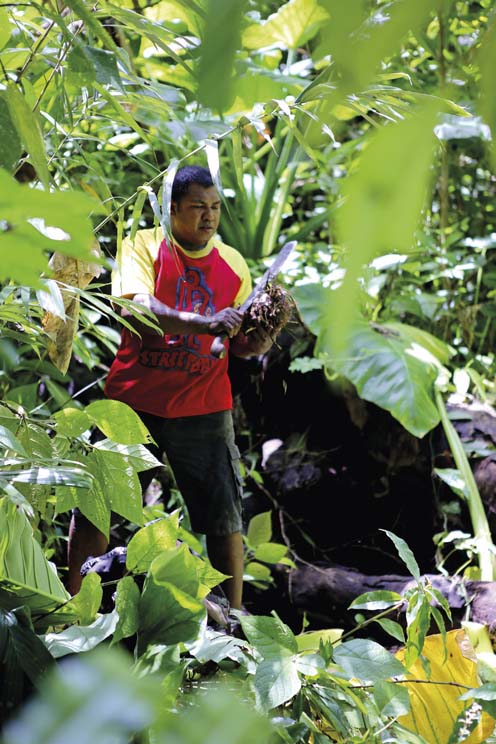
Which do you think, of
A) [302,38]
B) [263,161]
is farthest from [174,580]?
[263,161]

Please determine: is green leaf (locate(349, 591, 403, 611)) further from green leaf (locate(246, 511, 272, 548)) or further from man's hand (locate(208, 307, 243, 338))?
green leaf (locate(246, 511, 272, 548))

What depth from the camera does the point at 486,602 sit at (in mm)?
2258

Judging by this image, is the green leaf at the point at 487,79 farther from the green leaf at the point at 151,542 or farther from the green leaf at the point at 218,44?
the green leaf at the point at 151,542

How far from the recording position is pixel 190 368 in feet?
7.07

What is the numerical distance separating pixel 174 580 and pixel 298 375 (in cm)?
219

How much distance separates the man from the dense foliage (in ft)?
0.84

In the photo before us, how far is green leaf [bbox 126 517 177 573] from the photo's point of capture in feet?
3.36

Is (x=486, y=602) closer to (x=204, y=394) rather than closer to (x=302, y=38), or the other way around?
(x=204, y=394)

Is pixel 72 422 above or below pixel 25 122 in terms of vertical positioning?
below

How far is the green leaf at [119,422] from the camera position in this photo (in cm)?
110

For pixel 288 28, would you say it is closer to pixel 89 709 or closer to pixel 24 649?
pixel 24 649

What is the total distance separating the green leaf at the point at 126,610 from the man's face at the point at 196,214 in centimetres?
132

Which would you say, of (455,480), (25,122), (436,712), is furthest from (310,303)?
(25,122)

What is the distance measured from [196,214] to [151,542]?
122 centimetres
